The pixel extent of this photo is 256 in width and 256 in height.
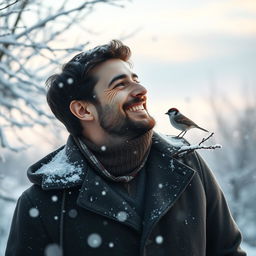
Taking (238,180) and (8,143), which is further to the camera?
(238,180)

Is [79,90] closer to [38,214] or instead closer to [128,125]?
[128,125]

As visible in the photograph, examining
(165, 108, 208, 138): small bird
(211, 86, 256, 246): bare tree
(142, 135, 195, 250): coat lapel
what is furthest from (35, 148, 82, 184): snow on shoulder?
(211, 86, 256, 246): bare tree

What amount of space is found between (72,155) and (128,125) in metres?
0.42

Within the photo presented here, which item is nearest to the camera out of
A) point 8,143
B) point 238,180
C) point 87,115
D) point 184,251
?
point 184,251

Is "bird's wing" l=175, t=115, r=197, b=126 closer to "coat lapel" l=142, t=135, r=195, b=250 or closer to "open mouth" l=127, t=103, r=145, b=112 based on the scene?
"coat lapel" l=142, t=135, r=195, b=250

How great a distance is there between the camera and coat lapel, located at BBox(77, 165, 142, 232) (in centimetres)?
271

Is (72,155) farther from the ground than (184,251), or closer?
farther from the ground

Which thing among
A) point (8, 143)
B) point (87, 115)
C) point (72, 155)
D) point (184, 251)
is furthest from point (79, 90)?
point (8, 143)

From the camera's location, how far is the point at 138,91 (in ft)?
9.04

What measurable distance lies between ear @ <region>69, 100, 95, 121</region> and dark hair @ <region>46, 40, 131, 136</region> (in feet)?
0.07

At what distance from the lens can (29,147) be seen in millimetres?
6730

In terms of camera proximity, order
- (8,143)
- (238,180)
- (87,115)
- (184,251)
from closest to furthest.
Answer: (184,251) → (87,115) → (8,143) → (238,180)

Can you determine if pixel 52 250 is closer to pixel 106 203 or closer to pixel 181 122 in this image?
pixel 106 203

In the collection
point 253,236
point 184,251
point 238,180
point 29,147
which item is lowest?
point 253,236
